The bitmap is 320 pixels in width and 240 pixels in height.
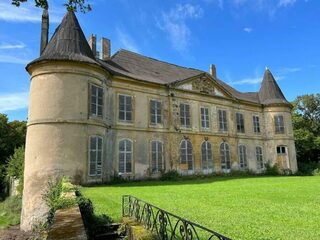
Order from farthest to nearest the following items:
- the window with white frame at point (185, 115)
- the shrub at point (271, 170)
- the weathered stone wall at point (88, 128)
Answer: the shrub at point (271, 170) < the window with white frame at point (185, 115) < the weathered stone wall at point (88, 128)

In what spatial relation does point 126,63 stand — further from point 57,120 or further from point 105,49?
point 57,120

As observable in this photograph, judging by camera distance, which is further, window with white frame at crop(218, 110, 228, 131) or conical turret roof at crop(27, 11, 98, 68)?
window with white frame at crop(218, 110, 228, 131)

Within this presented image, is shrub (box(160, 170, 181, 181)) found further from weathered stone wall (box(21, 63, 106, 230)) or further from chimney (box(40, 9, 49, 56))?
chimney (box(40, 9, 49, 56))

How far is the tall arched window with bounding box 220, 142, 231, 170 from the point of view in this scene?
22.4 meters

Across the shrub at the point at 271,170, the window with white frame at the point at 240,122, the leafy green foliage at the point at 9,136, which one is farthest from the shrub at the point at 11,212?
the shrub at the point at 271,170

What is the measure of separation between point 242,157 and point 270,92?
779cm

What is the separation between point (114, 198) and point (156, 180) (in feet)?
24.7

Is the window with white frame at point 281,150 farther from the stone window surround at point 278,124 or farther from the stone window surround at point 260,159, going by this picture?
the stone window surround at point 260,159

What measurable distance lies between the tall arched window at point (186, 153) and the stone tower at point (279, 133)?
32.4ft

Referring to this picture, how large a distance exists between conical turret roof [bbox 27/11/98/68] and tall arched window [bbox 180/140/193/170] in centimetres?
878

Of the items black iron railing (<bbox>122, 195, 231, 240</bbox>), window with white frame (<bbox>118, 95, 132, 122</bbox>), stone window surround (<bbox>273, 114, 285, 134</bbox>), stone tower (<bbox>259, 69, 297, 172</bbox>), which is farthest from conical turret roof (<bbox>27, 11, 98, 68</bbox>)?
stone window surround (<bbox>273, 114, 285, 134</bbox>)

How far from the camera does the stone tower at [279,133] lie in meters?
25.9

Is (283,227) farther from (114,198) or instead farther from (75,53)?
(75,53)

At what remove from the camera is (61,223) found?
13.9 feet
